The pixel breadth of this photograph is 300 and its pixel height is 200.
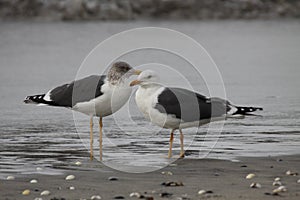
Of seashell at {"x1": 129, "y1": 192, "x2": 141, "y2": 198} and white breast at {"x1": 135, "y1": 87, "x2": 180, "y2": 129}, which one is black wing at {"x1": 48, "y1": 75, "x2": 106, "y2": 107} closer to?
white breast at {"x1": 135, "y1": 87, "x2": 180, "y2": 129}

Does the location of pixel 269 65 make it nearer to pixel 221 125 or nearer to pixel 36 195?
pixel 221 125

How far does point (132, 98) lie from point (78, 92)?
5.19 m

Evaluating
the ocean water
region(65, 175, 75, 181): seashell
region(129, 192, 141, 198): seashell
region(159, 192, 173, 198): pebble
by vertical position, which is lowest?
region(159, 192, 173, 198): pebble

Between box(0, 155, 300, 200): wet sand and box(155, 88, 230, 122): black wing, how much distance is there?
0.57 meters

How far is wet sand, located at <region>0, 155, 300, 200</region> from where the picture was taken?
738 cm

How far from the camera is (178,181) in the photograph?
8.08 meters

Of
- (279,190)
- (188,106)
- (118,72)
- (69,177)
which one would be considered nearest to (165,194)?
(279,190)

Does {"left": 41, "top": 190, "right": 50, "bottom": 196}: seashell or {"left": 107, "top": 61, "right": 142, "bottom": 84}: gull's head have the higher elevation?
{"left": 107, "top": 61, "right": 142, "bottom": 84}: gull's head

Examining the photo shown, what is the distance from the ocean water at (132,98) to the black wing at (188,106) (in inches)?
18.8

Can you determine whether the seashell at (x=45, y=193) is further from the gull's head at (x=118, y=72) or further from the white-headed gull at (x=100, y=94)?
the gull's head at (x=118, y=72)

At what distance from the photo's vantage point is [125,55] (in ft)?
70.6

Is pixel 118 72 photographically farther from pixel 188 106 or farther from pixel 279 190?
pixel 279 190

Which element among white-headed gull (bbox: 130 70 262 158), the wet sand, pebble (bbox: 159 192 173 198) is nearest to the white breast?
white-headed gull (bbox: 130 70 262 158)

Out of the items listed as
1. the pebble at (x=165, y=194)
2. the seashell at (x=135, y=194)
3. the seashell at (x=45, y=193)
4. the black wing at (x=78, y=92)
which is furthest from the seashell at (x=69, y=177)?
the black wing at (x=78, y=92)
